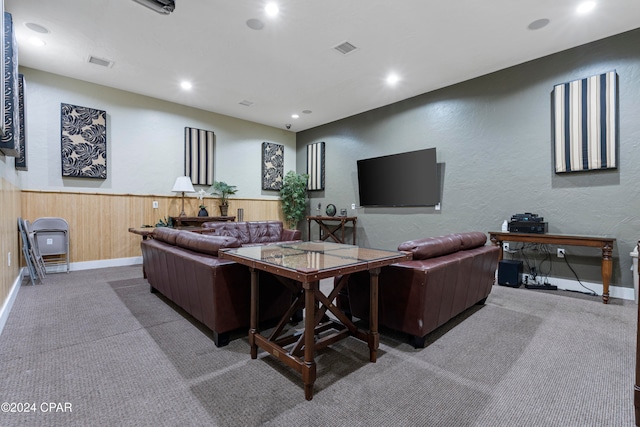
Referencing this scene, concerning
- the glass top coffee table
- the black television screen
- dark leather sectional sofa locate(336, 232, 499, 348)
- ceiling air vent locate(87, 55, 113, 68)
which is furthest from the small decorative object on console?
ceiling air vent locate(87, 55, 113, 68)

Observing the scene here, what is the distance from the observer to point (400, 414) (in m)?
1.42

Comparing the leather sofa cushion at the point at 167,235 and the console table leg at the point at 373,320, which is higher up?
the leather sofa cushion at the point at 167,235

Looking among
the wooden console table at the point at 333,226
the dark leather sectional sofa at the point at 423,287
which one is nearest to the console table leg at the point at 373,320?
the dark leather sectional sofa at the point at 423,287

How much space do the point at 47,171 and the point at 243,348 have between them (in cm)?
452

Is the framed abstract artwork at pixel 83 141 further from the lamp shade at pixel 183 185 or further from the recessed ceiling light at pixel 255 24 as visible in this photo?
the recessed ceiling light at pixel 255 24

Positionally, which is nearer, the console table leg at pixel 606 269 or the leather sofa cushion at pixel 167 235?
the leather sofa cushion at pixel 167 235

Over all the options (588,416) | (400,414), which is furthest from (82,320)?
(588,416)

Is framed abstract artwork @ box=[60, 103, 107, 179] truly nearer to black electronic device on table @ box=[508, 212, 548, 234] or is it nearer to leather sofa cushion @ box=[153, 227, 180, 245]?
leather sofa cushion @ box=[153, 227, 180, 245]

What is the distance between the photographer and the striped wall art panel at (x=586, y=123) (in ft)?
11.1

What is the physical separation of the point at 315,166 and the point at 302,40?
3.67 metres

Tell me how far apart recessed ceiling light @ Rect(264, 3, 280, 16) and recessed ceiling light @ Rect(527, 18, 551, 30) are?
2.73m

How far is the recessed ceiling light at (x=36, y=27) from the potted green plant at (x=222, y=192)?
3252 mm

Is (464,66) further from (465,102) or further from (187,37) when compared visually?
(187,37)

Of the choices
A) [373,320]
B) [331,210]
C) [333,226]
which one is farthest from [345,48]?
[333,226]
